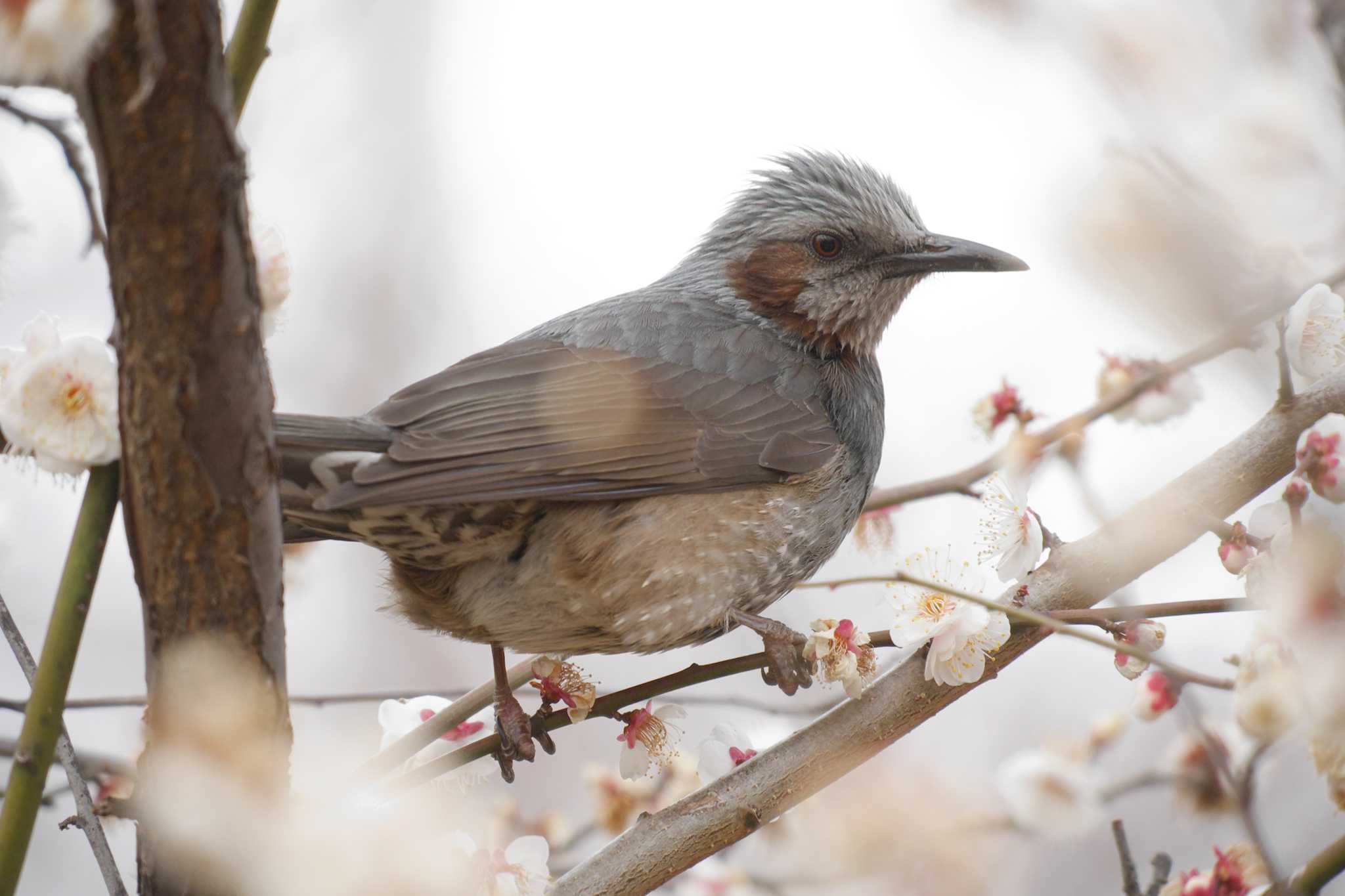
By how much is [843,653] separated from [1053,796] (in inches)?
27.5

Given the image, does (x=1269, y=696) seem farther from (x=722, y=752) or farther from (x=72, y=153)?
(x=72, y=153)

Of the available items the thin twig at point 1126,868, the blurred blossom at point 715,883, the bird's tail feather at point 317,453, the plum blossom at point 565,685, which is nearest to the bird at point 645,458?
Result: the bird's tail feather at point 317,453

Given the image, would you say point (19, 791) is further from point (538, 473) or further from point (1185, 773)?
point (1185, 773)

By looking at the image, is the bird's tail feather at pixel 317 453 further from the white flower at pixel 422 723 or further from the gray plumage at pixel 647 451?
the white flower at pixel 422 723

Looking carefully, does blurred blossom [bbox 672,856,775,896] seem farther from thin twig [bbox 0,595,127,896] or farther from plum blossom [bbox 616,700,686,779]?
thin twig [bbox 0,595,127,896]

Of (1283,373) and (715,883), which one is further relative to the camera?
(715,883)

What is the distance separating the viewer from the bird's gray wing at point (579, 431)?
294 cm

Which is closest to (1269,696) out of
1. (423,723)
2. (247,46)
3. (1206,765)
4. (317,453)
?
(1206,765)

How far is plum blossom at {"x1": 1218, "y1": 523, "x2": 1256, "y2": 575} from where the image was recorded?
6.88ft

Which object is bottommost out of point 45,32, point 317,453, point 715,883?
point 715,883

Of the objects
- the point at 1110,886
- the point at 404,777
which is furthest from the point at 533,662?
the point at 1110,886

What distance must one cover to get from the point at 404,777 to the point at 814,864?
46.2 inches

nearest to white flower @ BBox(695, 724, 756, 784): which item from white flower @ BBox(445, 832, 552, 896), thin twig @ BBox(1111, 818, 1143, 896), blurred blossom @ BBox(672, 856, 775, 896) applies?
white flower @ BBox(445, 832, 552, 896)

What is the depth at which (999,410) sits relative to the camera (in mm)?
Answer: 3297
